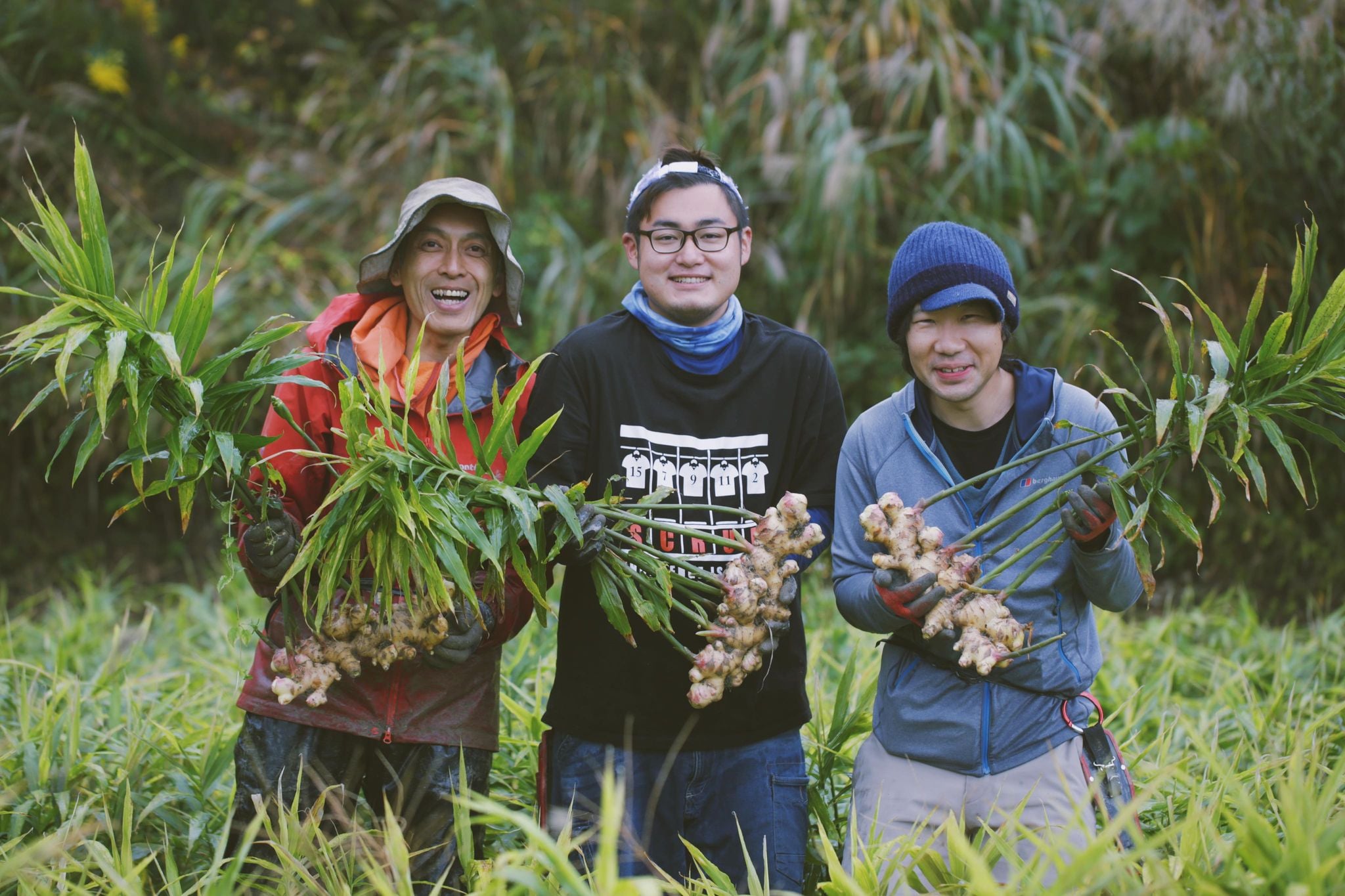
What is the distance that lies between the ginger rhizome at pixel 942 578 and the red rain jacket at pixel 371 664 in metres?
0.86

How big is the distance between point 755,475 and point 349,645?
98cm

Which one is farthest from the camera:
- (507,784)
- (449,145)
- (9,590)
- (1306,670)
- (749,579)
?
(449,145)

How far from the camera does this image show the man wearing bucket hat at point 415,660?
2.45 meters

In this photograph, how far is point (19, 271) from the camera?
5.86m

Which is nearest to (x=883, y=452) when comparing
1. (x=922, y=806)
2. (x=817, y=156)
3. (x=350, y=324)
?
(x=922, y=806)

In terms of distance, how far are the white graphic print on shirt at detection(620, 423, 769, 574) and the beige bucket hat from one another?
50cm

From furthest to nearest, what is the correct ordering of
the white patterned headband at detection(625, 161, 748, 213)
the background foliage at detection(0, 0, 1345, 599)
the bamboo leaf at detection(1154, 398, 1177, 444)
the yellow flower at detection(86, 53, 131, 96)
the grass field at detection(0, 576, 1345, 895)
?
1. the yellow flower at detection(86, 53, 131, 96)
2. the background foliage at detection(0, 0, 1345, 599)
3. the white patterned headband at detection(625, 161, 748, 213)
4. the bamboo leaf at detection(1154, 398, 1177, 444)
5. the grass field at detection(0, 576, 1345, 895)

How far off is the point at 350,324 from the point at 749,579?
1.16 meters

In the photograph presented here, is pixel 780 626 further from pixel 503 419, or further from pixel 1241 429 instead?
pixel 1241 429

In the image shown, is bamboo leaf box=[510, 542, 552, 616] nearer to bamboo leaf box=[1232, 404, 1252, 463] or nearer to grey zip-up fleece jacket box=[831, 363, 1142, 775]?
grey zip-up fleece jacket box=[831, 363, 1142, 775]

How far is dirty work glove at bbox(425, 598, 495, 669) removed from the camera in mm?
2363

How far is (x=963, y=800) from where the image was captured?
2250 mm

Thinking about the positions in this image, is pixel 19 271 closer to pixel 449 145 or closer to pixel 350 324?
pixel 449 145

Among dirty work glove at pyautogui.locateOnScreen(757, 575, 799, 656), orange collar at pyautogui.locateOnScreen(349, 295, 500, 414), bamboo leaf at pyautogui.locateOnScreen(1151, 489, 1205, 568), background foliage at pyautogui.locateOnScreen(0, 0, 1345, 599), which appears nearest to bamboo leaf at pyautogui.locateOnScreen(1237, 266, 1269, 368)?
bamboo leaf at pyautogui.locateOnScreen(1151, 489, 1205, 568)
